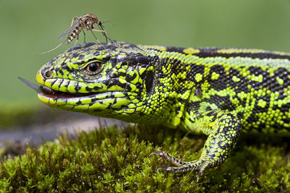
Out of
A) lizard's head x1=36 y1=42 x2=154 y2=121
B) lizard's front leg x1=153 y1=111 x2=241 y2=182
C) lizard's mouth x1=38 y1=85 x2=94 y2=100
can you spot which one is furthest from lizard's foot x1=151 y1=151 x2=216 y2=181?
lizard's mouth x1=38 y1=85 x2=94 y2=100

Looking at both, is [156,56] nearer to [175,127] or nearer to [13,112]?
[175,127]

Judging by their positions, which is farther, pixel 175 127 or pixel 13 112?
pixel 13 112

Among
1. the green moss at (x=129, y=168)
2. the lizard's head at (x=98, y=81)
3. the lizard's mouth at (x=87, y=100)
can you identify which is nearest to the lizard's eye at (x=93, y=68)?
the lizard's head at (x=98, y=81)

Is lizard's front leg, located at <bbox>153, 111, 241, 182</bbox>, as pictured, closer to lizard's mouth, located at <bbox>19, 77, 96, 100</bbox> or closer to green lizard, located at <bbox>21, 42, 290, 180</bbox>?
green lizard, located at <bbox>21, 42, 290, 180</bbox>

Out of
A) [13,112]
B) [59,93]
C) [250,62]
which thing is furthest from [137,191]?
[13,112]

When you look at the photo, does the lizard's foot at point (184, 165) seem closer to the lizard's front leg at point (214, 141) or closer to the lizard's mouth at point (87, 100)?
the lizard's front leg at point (214, 141)

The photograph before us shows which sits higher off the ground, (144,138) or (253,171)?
(144,138)

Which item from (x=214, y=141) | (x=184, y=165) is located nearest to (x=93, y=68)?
(x=184, y=165)
